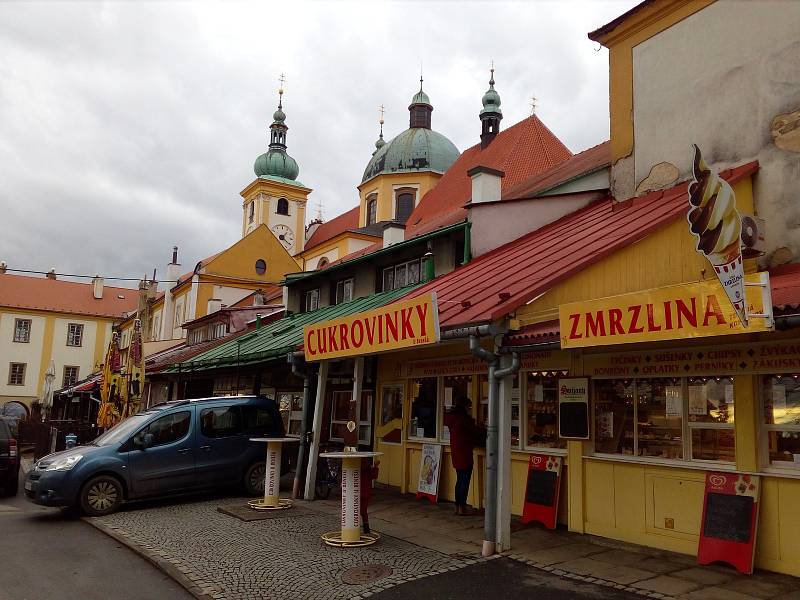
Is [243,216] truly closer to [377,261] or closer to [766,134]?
[377,261]

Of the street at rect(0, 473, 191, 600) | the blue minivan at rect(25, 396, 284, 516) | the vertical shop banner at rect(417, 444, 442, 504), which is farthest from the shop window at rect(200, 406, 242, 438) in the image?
the vertical shop banner at rect(417, 444, 442, 504)

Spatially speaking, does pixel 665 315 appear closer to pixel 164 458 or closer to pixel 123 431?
pixel 164 458

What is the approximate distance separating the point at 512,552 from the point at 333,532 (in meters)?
2.53

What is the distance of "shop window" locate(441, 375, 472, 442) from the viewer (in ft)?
37.2

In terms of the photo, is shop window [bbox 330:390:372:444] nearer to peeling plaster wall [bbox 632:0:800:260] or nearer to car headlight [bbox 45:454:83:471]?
car headlight [bbox 45:454:83:471]

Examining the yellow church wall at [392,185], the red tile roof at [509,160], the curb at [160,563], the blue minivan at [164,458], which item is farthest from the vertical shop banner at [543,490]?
the yellow church wall at [392,185]

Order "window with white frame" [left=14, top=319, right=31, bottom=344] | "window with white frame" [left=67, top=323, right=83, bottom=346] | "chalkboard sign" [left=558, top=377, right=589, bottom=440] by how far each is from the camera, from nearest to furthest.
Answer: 1. "chalkboard sign" [left=558, top=377, right=589, bottom=440]
2. "window with white frame" [left=14, top=319, right=31, bottom=344]
3. "window with white frame" [left=67, top=323, right=83, bottom=346]

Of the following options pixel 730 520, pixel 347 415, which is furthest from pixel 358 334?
pixel 347 415

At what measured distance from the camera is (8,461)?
13.8 metres

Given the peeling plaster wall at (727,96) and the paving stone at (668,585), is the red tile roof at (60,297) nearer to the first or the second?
the peeling plaster wall at (727,96)

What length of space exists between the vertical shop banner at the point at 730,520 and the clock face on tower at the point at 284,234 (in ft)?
175

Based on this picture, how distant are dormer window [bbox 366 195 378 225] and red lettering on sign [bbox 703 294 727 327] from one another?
40.7 metres

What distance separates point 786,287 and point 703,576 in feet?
9.79

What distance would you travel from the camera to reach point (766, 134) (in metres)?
9.01
